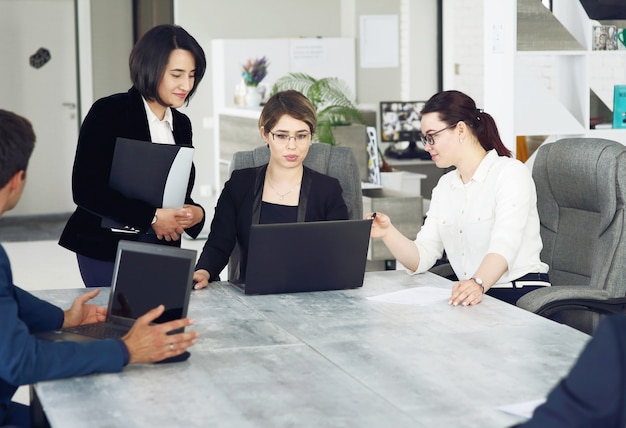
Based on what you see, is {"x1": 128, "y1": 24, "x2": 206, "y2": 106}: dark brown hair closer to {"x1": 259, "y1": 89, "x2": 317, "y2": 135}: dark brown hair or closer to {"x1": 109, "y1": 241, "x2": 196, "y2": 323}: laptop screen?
{"x1": 259, "y1": 89, "x2": 317, "y2": 135}: dark brown hair

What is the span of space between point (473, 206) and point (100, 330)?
1457 mm

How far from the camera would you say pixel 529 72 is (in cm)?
502

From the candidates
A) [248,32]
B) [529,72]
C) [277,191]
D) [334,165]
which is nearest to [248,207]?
[277,191]

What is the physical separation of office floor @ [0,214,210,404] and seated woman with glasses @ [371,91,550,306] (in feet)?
13.7

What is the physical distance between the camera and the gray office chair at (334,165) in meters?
3.84

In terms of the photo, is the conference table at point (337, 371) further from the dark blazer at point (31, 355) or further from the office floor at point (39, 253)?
the office floor at point (39, 253)

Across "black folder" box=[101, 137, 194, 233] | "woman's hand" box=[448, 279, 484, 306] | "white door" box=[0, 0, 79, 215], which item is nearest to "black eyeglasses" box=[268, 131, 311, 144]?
"black folder" box=[101, 137, 194, 233]

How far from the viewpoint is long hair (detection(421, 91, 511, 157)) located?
11.3 feet

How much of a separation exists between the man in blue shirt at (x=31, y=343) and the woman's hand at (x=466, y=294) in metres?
0.94

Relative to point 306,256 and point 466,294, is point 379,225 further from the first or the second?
point 466,294

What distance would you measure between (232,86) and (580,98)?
4682 millimetres

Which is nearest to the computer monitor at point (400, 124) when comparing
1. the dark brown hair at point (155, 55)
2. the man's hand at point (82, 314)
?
the dark brown hair at point (155, 55)

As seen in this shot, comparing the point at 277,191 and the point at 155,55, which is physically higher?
the point at 155,55

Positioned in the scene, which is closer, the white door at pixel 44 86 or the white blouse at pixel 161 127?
the white blouse at pixel 161 127
